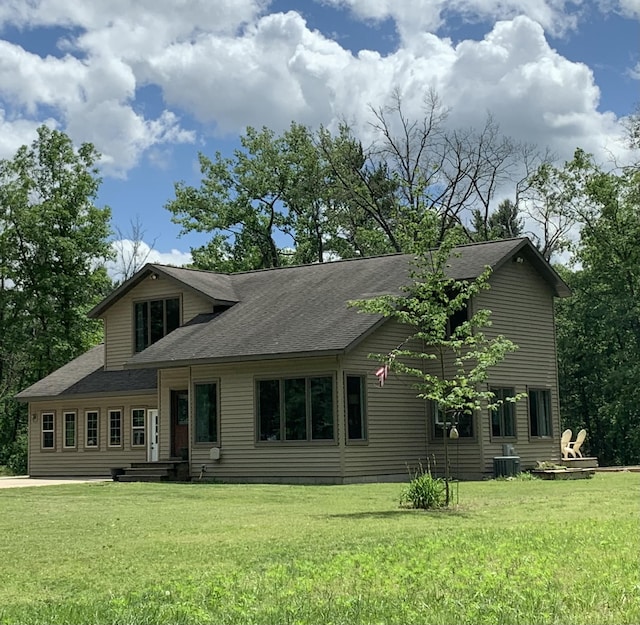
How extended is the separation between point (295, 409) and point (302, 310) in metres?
3.33

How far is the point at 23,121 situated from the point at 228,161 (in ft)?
32.9

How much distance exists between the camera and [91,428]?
101ft

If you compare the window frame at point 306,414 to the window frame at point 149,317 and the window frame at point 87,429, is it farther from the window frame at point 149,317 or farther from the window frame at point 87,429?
the window frame at point 87,429

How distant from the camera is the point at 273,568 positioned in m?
9.70

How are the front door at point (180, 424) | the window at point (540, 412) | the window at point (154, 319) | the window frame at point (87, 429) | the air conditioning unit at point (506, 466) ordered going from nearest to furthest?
the air conditioning unit at point (506, 466) → the front door at point (180, 424) → the window at point (540, 412) → the window at point (154, 319) → the window frame at point (87, 429)

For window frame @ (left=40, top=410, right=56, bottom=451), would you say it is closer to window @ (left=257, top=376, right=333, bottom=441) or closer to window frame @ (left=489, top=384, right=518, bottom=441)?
window @ (left=257, top=376, right=333, bottom=441)

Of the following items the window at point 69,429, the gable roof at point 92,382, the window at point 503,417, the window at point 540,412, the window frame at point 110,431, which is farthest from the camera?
the window at point 69,429

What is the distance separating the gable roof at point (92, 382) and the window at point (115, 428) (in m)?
0.77

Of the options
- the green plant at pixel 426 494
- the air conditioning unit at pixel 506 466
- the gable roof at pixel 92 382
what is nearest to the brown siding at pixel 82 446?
the gable roof at pixel 92 382

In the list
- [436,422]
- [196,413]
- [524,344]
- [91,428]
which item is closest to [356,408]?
[436,422]

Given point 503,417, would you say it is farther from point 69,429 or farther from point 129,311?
point 69,429

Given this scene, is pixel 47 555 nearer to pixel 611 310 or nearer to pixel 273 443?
pixel 273 443

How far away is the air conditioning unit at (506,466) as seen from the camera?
25.0 meters

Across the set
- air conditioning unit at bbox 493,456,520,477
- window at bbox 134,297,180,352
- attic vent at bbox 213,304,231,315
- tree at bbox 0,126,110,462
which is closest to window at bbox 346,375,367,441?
air conditioning unit at bbox 493,456,520,477
